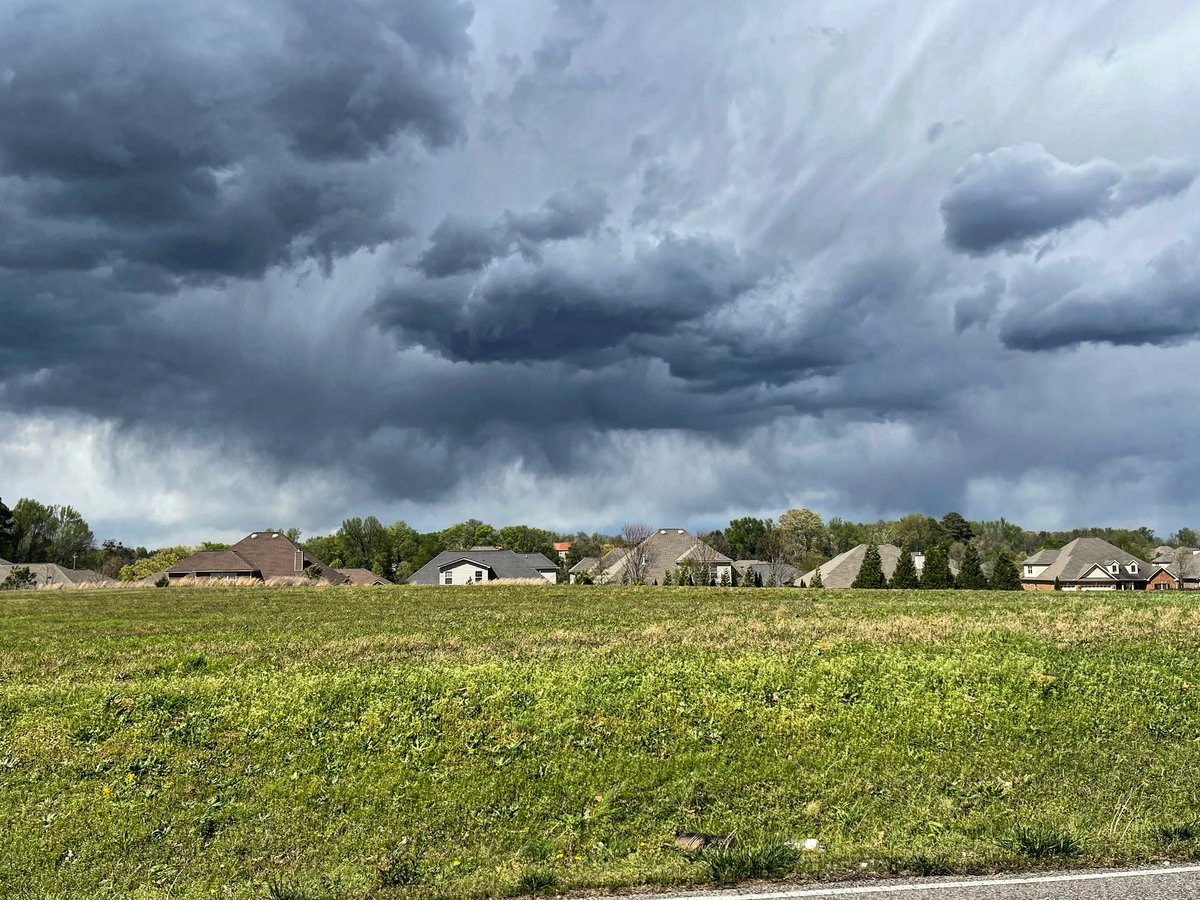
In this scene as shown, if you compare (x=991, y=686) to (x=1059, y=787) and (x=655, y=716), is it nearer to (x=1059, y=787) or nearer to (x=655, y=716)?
(x=1059, y=787)

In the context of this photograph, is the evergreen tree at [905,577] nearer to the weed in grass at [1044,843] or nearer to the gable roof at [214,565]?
the gable roof at [214,565]

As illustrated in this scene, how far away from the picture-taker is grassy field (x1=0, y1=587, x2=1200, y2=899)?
9438 millimetres

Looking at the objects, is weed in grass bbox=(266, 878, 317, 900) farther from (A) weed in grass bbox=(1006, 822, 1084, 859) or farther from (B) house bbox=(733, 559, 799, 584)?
(B) house bbox=(733, 559, 799, 584)

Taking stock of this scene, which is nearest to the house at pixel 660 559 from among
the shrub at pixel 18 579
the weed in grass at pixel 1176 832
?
the shrub at pixel 18 579

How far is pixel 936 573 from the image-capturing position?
229 ft

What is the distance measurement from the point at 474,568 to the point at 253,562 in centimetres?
2403

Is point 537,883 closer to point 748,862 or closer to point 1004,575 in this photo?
point 748,862

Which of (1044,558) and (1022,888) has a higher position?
(1044,558)

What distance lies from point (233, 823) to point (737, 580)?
268ft

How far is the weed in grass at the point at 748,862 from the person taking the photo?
Result: 8617 mm

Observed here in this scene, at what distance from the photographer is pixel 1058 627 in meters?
20.9

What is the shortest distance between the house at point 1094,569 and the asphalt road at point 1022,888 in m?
93.9

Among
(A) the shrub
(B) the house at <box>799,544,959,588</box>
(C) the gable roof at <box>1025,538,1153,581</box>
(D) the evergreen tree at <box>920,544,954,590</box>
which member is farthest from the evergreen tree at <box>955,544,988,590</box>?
(A) the shrub

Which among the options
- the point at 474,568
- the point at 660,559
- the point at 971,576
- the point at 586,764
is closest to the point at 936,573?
the point at 971,576
